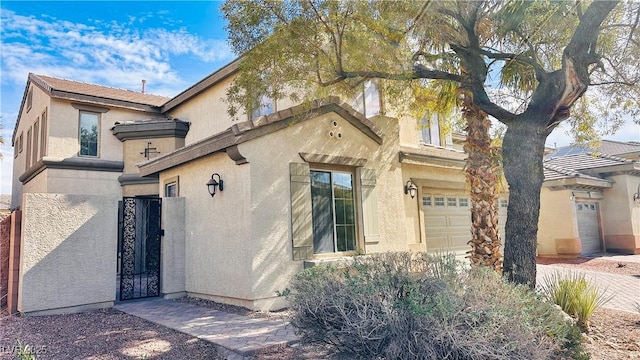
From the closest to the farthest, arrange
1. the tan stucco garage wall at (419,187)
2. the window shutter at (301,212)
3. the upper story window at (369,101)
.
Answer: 1. the window shutter at (301,212)
2. the upper story window at (369,101)
3. the tan stucco garage wall at (419,187)

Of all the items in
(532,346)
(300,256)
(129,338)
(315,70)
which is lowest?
(129,338)

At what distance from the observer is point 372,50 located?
8.35 metres

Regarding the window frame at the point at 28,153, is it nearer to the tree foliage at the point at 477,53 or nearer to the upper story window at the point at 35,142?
the upper story window at the point at 35,142

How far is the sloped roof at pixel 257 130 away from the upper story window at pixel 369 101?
3.95ft

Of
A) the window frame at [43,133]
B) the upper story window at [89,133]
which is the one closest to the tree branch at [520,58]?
the upper story window at [89,133]

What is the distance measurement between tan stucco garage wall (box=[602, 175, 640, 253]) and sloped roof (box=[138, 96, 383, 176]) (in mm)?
16474

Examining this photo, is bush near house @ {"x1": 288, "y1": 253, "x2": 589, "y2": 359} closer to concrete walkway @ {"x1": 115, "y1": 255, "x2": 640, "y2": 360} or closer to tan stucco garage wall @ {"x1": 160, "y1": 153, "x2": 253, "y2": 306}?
concrete walkway @ {"x1": 115, "y1": 255, "x2": 640, "y2": 360}

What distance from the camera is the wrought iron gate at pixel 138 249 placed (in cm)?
1024

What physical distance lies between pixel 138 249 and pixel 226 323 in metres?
8.10

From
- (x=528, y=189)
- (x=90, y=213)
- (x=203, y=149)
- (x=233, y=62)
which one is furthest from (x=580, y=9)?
(x=90, y=213)

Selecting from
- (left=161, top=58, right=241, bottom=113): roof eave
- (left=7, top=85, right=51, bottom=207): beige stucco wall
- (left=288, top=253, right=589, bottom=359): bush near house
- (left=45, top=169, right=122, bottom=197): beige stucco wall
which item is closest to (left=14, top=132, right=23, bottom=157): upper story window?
(left=7, top=85, right=51, bottom=207): beige stucco wall

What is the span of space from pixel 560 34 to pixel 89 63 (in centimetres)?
1327

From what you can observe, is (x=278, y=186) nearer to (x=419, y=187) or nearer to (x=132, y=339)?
(x=132, y=339)

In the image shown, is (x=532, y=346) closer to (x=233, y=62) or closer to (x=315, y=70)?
(x=315, y=70)
